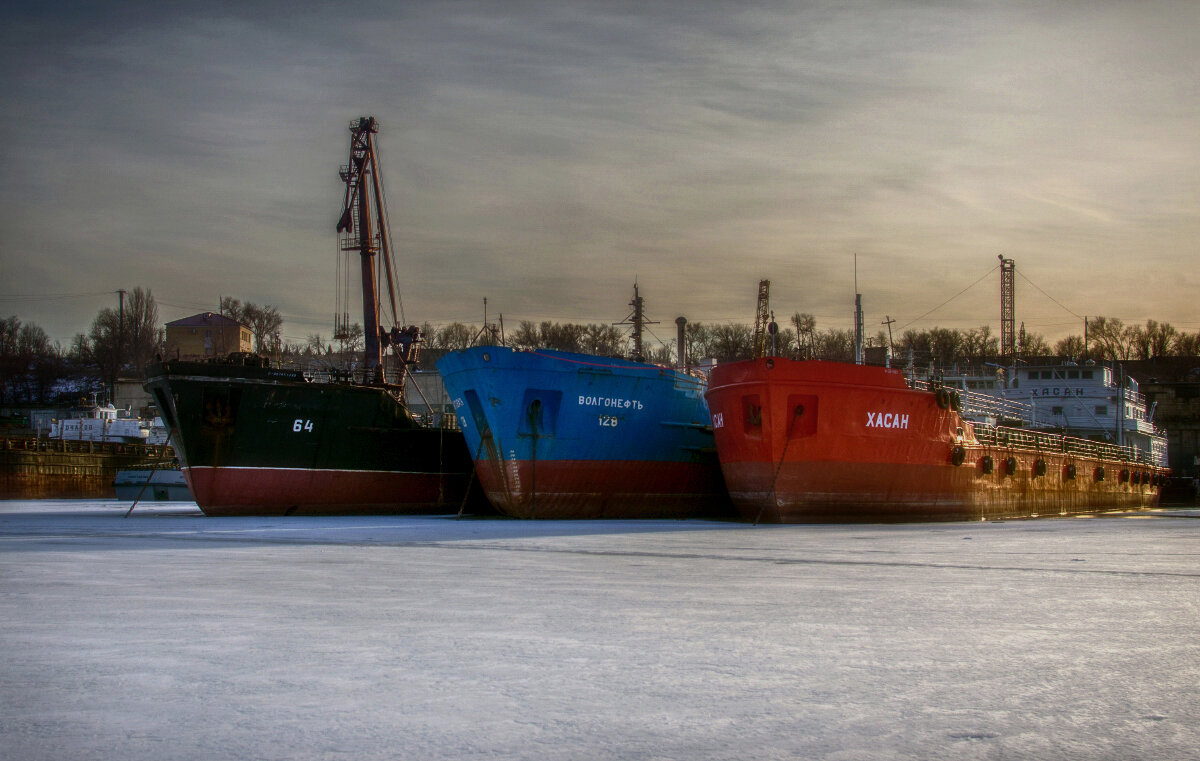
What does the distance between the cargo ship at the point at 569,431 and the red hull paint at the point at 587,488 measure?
21mm

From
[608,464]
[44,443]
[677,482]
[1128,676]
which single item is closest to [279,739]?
[1128,676]

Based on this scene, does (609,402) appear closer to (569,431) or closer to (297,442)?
(569,431)

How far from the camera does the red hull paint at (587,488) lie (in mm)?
21062

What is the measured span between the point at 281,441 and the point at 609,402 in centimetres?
762

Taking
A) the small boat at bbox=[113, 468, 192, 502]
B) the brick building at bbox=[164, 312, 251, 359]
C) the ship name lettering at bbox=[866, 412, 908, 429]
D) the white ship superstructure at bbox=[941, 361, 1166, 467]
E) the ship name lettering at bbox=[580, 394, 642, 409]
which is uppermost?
the brick building at bbox=[164, 312, 251, 359]

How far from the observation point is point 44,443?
159 feet

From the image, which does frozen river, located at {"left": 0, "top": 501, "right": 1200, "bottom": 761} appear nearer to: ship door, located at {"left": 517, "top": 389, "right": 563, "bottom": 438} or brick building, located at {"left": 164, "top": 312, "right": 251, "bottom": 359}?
ship door, located at {"left": 517, "top": 389, "right": 563, "bottom": 438}

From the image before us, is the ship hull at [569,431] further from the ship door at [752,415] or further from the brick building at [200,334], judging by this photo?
the brick building at [200,334]

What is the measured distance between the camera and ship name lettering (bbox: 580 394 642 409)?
21388 millimetres

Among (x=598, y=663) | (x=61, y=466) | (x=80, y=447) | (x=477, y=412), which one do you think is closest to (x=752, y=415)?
(x=477, y=412)

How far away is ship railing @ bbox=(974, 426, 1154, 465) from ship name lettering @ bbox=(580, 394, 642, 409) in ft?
27.4

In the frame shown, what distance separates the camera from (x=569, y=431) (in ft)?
70.0

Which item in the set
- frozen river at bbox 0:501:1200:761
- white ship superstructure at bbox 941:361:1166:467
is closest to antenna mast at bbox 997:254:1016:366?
white ship superstructure at bbox 941:361:1166:467

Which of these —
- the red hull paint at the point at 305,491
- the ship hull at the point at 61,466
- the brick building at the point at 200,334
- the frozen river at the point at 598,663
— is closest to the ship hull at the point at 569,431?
the red hull paint at the point at 305,491
